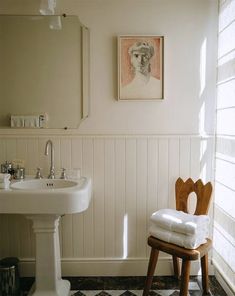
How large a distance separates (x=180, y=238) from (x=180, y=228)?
0.06m

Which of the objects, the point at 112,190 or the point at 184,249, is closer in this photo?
the point at 184,249

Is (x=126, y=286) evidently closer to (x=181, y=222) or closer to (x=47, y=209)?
(x=181, y=222)

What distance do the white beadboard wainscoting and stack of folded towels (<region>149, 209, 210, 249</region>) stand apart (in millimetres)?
341

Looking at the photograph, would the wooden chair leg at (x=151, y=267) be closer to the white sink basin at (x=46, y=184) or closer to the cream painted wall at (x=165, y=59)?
the white sink basin at (x=46, y=184)

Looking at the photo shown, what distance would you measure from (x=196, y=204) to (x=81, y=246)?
907 millimetres

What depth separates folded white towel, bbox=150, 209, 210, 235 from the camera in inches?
67.4

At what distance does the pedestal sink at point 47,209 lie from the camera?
1.64 metres

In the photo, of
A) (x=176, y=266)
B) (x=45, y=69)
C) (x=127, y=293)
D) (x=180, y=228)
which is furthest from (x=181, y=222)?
(x=45, y=69)

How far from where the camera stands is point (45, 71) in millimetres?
2092

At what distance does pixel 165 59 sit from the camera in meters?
2.10

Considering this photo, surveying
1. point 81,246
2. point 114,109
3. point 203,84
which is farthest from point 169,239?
point 203,84

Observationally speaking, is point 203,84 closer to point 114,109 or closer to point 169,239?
point 114,109

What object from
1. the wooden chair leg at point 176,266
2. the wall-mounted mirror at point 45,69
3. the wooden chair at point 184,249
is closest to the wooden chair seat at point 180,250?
the wooden chair at point 184,249

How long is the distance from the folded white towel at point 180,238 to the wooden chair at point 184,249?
0.02 m
